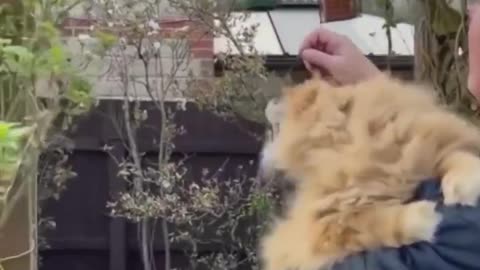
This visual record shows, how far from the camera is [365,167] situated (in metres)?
1.11

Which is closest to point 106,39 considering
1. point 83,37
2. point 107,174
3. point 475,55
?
point 83,37

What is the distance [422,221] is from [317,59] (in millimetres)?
469

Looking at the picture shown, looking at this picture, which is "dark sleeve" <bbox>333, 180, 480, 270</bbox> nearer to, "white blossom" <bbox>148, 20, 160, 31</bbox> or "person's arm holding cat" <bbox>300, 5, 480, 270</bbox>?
"person's arm holding cat" <bbox>300, 5, 480, 270</bbox>

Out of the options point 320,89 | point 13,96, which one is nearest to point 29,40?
point 13,96

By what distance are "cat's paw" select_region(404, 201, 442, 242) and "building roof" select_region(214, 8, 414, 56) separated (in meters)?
2.11

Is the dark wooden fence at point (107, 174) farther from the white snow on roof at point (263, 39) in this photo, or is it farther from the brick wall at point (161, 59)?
the white snow on roof at point (263, 39)

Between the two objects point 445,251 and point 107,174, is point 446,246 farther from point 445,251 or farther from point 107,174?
point 107,174

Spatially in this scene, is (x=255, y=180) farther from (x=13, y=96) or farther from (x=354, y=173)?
(x=354, y=173)

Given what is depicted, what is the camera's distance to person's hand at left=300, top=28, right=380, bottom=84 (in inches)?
55.1

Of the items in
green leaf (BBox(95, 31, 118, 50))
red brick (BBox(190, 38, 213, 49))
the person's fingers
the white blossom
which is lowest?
red brick (BBox(190, 38, 213, 49))

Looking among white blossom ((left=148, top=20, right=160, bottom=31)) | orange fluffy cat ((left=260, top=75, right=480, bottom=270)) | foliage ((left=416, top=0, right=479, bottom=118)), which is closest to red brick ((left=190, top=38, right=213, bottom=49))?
white blossom ((left=148, top=20, right=160, bottom=31))

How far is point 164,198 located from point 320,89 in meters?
1.79

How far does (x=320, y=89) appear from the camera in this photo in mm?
1196

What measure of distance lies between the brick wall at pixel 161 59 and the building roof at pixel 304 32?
196mm
